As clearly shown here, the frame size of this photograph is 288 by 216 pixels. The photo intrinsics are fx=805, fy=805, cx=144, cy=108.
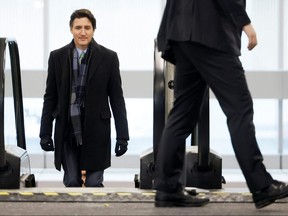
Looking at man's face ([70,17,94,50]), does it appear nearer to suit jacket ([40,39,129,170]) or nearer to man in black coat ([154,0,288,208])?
suit jacket ([40,39,129,170])

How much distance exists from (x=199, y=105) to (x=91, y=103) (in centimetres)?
155

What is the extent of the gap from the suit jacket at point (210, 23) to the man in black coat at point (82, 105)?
61.7 inches

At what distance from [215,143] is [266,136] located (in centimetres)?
62

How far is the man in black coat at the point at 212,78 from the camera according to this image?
352 centimetres

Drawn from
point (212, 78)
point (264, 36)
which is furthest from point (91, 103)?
point (264, 36)

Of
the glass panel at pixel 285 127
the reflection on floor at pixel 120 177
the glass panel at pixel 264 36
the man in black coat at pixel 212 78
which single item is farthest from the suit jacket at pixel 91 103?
the glass panel at pixel 285 127

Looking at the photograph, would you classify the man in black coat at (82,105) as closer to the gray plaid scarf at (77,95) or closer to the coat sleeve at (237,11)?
the gray plaid scarf at (77,95)

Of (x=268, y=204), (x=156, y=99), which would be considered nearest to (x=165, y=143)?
(x=268, y=204)

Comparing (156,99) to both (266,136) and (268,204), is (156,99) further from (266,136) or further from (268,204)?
(266,136)

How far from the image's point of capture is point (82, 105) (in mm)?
5141

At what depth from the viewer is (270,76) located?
9367 millimetres

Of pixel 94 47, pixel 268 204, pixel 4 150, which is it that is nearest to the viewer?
pixel 268 204

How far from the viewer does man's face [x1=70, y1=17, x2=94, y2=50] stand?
5184 millimetres

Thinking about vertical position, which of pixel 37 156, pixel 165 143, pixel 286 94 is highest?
pixel 165 143
